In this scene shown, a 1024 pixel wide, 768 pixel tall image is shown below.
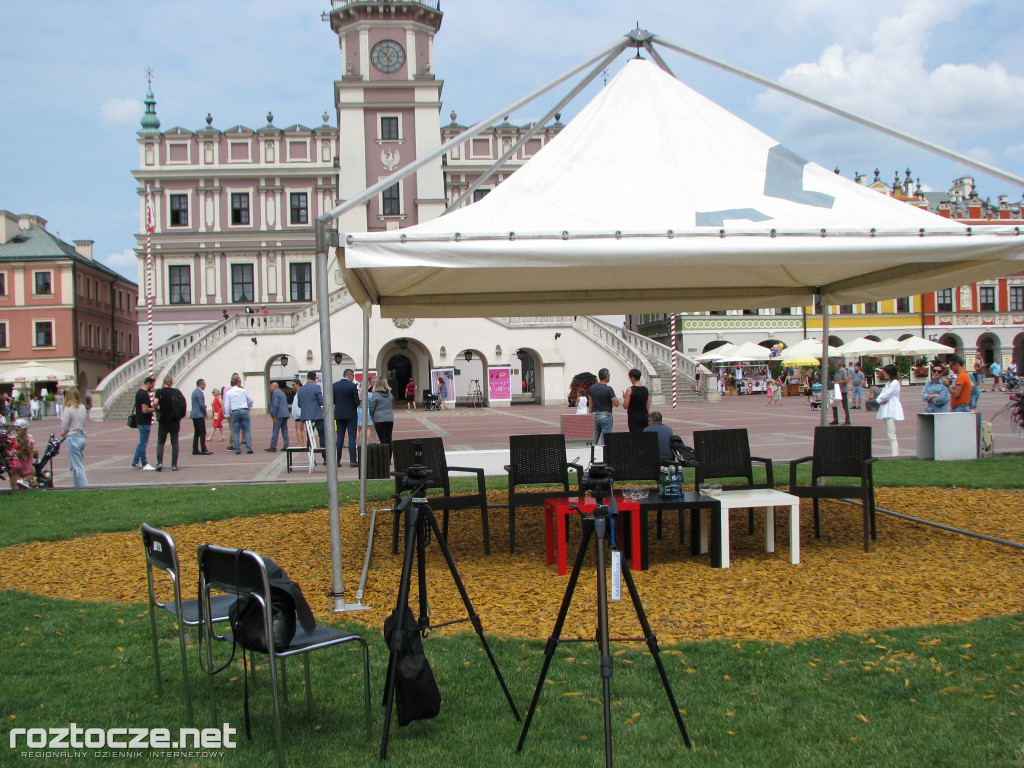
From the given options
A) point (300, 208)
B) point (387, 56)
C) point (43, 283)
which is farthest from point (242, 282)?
point (43, 283)

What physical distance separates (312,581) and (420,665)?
356cm

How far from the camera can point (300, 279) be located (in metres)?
52.0

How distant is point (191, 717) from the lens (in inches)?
163

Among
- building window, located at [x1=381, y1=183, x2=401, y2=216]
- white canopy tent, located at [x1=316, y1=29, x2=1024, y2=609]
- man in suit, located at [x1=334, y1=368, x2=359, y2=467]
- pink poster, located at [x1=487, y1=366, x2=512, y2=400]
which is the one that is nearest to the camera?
white canopy tent, located at [x1=316, y1=29, x2=1024, y2=609]

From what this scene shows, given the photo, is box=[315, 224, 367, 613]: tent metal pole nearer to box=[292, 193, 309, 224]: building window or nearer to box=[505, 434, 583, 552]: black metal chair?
box=[505, 434, 583, 552]: black metal chair

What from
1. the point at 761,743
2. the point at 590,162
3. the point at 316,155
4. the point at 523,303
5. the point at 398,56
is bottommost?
the point at 761,743

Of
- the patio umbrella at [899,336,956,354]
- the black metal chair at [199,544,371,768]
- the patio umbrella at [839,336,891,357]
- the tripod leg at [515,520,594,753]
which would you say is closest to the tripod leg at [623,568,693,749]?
the tripod leg at [515,520,594,753]

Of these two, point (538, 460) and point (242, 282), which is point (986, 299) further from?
point (538, 460)

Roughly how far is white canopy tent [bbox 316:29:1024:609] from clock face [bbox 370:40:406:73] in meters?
41.4

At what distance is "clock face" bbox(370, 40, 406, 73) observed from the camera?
155ft

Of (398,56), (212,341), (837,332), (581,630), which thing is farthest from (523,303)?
(837,332)

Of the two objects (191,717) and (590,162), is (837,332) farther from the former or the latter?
(191,717)

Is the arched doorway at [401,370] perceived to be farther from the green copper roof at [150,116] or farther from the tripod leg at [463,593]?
the tripod leg at [463,593]

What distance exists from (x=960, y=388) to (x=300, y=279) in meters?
42.9
